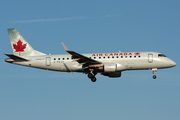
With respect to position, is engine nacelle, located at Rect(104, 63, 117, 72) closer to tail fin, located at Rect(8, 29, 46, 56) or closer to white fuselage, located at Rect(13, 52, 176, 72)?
white fuselage, located at Rect(13, 52, 176, 72)

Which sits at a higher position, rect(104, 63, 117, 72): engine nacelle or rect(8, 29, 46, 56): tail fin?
rect(8, 29, 46, 56): tail fin

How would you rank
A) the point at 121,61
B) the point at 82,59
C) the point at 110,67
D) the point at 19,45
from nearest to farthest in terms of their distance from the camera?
the point at 82,59, the point at 110,67, the point at 121,61, the point at 19,45

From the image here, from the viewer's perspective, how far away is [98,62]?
5216 centimetres

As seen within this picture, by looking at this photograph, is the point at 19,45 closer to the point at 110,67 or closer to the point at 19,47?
the point at 19,47

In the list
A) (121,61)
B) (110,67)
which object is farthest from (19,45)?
(121,61)

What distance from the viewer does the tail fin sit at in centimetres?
5819

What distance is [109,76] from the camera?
57.3 meters

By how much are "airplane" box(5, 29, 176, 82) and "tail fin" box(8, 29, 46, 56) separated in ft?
4.18

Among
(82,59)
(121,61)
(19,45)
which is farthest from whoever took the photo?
(19,45)

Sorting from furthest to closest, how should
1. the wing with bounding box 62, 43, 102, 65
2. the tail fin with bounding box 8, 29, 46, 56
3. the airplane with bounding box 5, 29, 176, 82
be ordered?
the tail fin with bounding box 8, 29, 46, 56
the airplane with bounding box 5, 29, 176, 82
the wing with bounding box 62, 43, 102, 65

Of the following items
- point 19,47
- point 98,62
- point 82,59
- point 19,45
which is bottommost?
point 98,62

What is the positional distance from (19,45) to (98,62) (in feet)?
51.9

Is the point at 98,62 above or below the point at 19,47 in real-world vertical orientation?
below

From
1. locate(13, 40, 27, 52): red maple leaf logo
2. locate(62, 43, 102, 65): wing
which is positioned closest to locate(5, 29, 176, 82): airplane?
locate(62, 43, 102, 65): wing
